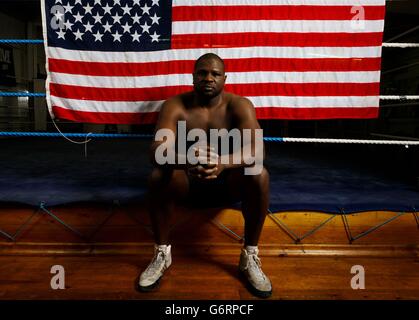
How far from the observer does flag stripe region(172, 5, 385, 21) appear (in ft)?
6.04

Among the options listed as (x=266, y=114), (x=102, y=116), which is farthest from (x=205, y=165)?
(x=102, y=116)

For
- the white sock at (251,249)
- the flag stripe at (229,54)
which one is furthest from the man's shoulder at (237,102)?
the white sock at (251,249)

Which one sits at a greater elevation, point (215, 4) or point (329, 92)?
point (215, 4)

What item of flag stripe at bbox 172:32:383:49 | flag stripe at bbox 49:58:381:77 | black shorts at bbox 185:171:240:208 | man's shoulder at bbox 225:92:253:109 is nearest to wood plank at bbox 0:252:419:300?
black shorts at bbox 185:171:240:208

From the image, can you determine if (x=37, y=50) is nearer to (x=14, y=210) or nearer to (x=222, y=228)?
(x=14, y=210)

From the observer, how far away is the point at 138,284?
1.32 metres

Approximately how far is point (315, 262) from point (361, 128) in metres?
4.65

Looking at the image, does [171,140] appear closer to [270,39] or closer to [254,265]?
[254,265]

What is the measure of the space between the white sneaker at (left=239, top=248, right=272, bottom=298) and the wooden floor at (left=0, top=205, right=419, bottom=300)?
0.23 ft

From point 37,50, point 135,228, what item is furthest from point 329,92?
point 37,50

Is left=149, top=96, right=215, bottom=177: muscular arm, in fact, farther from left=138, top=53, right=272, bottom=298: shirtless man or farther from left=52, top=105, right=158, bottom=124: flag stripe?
left=52, top=105, right=158, bottom=124: flag stripe

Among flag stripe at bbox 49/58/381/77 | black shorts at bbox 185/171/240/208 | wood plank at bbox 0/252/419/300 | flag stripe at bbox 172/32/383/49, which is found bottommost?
wood plank at bbox 0/252/419/300

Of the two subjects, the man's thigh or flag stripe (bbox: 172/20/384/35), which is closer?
the man's thigh

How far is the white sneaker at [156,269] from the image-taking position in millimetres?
1311
